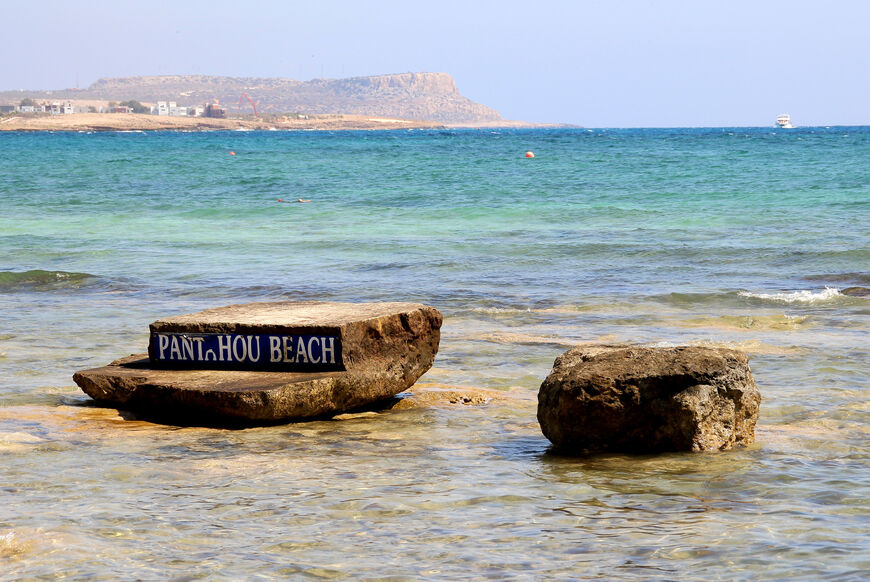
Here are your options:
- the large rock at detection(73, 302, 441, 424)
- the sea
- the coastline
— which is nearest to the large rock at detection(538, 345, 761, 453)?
the sea

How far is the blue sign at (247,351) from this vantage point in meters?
6.06

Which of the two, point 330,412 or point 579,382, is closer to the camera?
point 579,382

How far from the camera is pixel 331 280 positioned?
13.5m

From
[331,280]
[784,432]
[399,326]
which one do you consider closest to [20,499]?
[399,326]

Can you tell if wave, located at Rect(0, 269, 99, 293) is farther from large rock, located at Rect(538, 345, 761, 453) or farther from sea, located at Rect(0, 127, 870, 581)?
large rock, located at Rect(538, 345, 761, 453)

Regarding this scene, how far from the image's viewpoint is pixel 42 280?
1345 centimetres

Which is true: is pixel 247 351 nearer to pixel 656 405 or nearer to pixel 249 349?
pixel 249 349

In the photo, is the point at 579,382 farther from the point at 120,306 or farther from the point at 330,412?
the point at 120,306

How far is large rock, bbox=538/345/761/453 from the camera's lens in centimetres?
532

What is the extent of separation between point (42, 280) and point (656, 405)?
1003cm

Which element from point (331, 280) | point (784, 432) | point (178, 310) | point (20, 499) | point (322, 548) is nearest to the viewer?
point (322, 548)

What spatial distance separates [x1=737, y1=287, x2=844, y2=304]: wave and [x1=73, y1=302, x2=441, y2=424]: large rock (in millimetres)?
5746

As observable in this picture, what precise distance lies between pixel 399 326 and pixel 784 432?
2217 mm

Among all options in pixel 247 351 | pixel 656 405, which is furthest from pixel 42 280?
pixel 656 405
